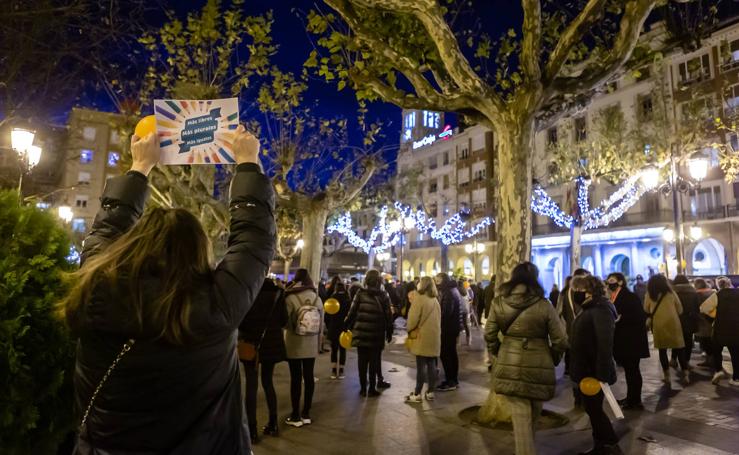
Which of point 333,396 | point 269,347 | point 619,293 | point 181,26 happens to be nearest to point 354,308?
point 333,396

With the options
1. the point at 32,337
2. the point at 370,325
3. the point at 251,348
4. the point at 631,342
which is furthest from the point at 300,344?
the point at 631,342

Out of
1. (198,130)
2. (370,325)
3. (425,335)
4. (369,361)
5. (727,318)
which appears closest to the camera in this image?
(198,130)

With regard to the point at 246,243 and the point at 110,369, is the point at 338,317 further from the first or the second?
the point at 110,369

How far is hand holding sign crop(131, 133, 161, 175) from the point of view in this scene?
237 centimetres

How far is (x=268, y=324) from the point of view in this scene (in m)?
6.25

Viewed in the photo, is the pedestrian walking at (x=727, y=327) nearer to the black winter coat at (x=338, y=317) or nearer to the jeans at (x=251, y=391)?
the black winter coat at (x=338, y=317)

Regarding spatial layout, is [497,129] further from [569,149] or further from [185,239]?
[569,149]

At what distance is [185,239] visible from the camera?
1851 millimetres

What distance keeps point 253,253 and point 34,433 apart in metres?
1.89

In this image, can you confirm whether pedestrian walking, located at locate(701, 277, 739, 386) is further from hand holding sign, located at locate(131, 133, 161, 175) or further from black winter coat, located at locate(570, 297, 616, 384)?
hand holding sign, located at locate(131, 133, 161, 175)

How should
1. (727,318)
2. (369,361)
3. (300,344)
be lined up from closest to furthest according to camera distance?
(300,344)
(369,361)
(727,318)

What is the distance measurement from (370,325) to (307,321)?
1.64 metres

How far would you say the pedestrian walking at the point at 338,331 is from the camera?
1000 centimetres

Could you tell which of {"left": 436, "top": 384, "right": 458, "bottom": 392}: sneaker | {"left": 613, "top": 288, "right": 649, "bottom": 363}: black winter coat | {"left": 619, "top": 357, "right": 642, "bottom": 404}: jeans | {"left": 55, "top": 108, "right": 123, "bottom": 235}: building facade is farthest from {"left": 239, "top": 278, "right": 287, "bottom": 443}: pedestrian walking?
{"left": 55, "top": 108, "right": 123, "bottom": 235}: building facade
